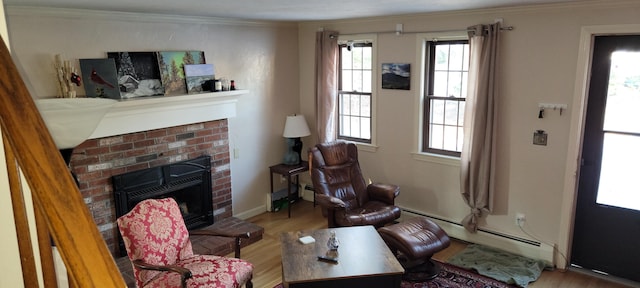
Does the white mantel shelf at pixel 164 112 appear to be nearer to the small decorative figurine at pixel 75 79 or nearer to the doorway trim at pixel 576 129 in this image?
the small decorative figurine at pixel 75 79

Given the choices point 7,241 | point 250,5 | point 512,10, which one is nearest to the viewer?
point 7,241

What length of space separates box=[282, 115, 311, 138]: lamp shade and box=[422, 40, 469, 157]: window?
1.46 m

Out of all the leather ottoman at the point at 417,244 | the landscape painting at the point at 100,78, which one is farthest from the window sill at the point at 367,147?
the landscape painting at the point at 100,78

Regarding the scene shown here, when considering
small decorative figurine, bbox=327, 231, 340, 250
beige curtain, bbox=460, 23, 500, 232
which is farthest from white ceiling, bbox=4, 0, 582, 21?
small decorative figurine, bbox=327, 231, 340, 250

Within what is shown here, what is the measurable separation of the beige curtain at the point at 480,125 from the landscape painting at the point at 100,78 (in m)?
3.22

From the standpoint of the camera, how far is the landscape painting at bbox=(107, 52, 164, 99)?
4035mm

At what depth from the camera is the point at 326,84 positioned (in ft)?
17.7

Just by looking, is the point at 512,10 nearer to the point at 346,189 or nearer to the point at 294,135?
the point at 346,189

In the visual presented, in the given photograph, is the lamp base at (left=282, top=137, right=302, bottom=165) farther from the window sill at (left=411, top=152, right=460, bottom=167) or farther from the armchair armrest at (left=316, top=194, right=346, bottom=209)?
the window sill at (left=411, top=152, right=460, bottom=167)

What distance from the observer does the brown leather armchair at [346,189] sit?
4301 mm

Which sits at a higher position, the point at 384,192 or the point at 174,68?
the point at 174,68

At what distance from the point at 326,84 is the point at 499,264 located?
2699 mm

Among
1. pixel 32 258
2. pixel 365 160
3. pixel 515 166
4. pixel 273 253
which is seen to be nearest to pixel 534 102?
pixel 515 166

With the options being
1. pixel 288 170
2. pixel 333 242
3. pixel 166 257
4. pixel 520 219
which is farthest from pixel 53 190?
pixel 288 170
